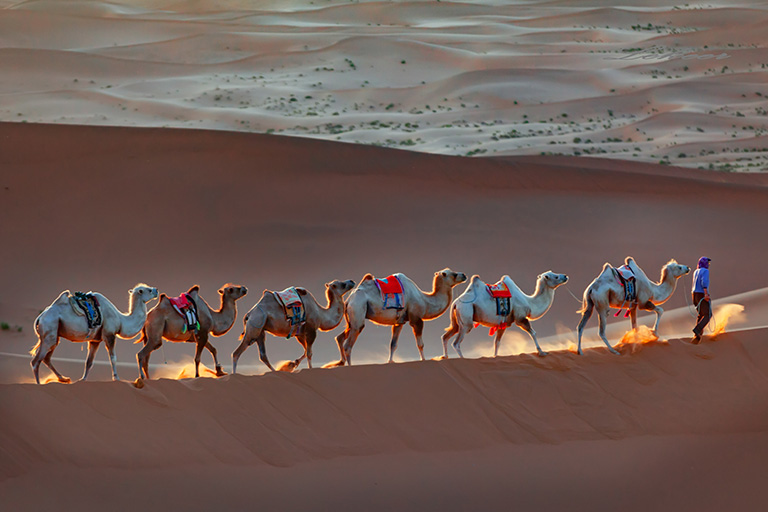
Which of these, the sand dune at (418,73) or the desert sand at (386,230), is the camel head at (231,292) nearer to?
the desert sand at (386,230)

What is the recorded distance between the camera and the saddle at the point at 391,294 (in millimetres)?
13602

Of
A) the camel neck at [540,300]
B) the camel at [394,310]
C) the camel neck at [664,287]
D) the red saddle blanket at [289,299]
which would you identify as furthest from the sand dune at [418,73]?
the red saddle blanket at [289,299]

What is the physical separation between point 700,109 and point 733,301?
62.8ft

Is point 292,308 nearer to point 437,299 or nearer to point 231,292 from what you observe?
point 231,292

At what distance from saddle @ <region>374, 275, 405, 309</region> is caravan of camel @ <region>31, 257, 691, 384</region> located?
0.01 metres

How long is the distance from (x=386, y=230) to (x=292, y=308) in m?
10.7

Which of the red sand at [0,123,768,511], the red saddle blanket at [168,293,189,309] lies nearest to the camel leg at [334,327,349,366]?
the red sand at [0,123,768,511]

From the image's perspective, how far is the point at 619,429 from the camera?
43.3 ft

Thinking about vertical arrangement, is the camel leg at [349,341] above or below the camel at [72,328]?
below

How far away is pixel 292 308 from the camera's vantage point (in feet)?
43.6

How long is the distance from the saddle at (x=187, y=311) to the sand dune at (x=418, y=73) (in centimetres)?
1743

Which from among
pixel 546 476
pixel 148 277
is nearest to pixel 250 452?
pixel 546 476

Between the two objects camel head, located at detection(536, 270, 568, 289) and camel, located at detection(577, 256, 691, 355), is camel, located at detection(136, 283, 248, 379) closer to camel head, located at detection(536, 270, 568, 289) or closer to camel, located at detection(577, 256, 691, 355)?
camel head, located at detection(536, 270, 568, 289)

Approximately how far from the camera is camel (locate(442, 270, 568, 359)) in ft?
44.5
